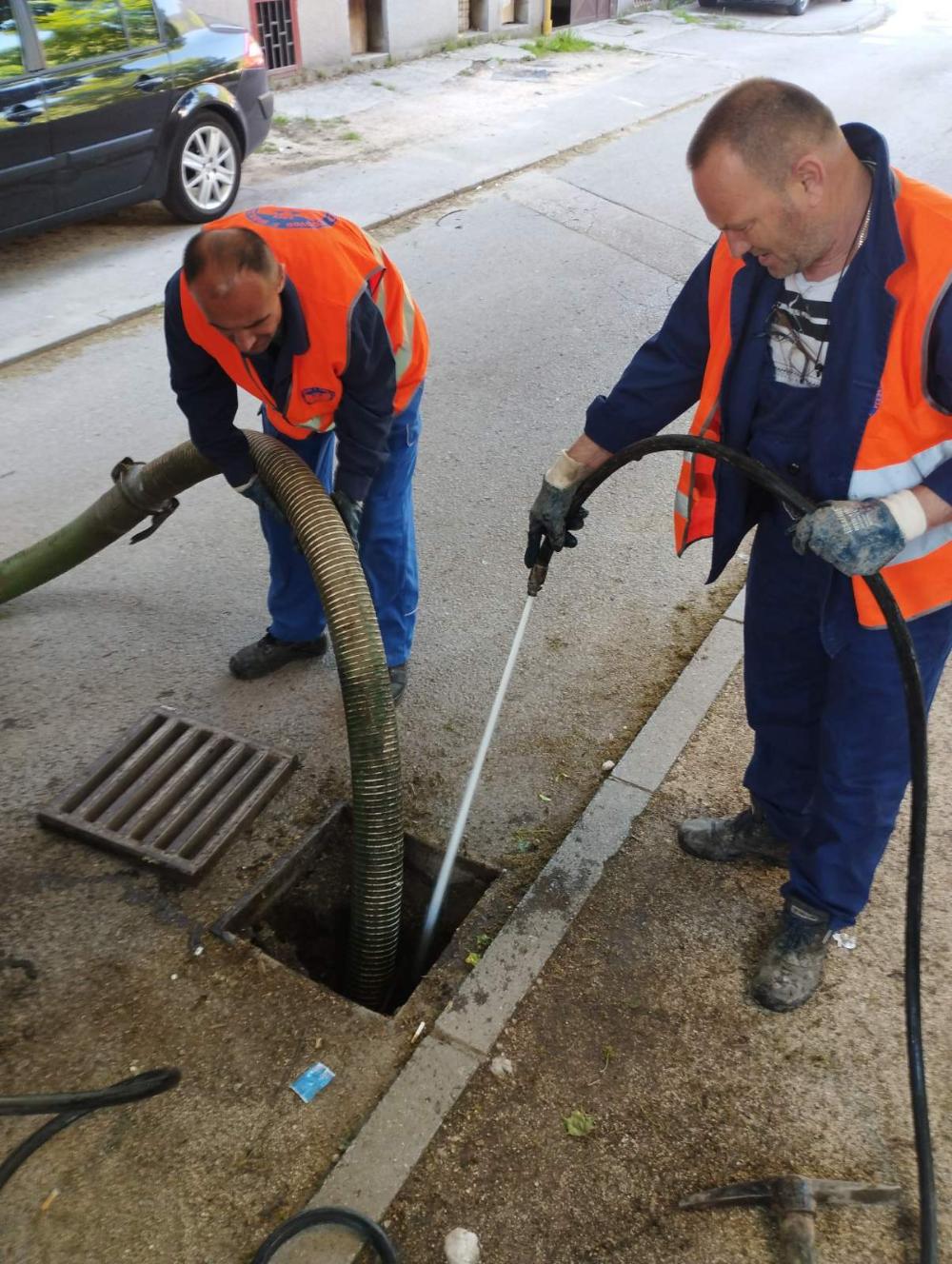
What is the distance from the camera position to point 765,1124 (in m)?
2.49

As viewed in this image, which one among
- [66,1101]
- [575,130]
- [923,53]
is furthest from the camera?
[923,53]

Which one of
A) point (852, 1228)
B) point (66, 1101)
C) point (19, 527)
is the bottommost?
point (852, 1228)

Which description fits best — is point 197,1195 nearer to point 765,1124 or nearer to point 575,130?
point 765,1124

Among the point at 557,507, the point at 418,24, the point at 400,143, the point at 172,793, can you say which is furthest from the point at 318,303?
the point at 418,24

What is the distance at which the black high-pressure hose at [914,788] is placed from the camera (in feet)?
7.13

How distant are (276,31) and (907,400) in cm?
1155

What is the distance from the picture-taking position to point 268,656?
12.7 ft

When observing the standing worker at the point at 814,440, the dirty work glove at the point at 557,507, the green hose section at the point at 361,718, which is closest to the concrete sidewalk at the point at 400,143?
the green hose section at the point at 361,718

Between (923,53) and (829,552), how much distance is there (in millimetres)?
17209

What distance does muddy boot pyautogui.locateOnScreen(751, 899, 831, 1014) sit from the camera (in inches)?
108

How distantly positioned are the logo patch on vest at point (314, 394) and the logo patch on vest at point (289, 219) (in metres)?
0.44

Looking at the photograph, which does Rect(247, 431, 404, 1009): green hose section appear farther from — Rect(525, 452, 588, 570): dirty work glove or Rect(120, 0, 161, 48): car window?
Rect(120, 0, 161, 48): car window

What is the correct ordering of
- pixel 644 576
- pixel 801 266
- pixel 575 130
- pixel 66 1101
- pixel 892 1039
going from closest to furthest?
1. pixel 66 1101
2. pixel 801 266
3. pixel 892 1039
4. pixel 644 576
5. pixel 575 130

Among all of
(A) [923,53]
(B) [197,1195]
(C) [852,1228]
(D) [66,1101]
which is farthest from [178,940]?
(A) [923,53]
